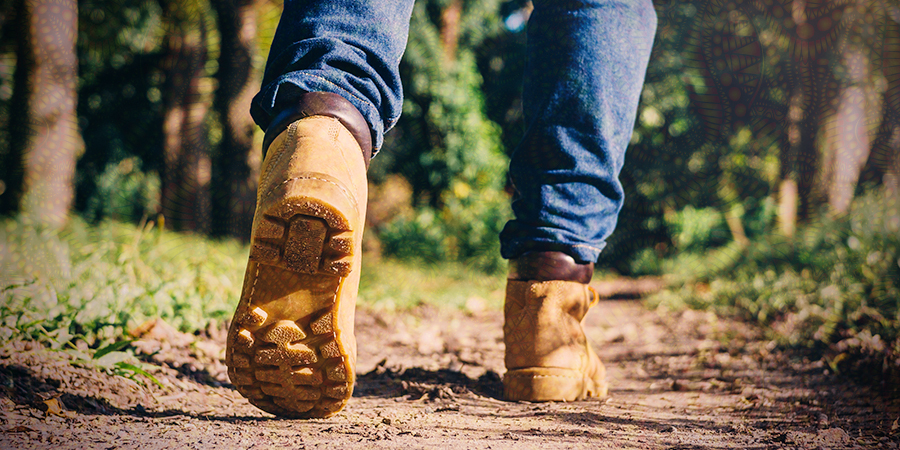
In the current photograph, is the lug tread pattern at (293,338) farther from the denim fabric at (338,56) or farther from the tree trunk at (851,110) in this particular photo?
the tree trunk at (851,110)

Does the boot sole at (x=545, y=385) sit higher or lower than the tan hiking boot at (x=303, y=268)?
lower

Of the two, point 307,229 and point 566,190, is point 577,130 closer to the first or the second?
point 566,190

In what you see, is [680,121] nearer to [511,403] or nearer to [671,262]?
[671,262]

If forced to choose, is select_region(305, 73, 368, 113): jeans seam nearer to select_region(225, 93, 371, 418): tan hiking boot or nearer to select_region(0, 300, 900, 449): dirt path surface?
select_region(225, 93, 371, 418): tan hiking boot

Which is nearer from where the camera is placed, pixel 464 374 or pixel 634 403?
pixel 634 403

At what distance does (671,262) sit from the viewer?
333 inches

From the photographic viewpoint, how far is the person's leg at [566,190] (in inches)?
53.0

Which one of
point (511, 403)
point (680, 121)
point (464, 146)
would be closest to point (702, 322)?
point (511, 403)

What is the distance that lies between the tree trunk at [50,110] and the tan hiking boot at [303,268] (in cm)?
454

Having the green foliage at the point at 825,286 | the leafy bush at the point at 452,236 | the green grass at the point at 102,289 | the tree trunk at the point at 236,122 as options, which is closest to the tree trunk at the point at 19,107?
the tree trunk at the point at 236,122

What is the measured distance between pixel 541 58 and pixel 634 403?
2.83ft

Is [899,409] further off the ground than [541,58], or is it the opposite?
[541,58]

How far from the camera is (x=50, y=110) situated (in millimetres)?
4910

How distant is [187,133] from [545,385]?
7.70m
